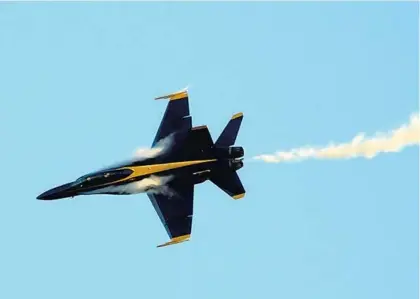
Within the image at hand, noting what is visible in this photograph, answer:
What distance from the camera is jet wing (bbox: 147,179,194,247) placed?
82.5 meters

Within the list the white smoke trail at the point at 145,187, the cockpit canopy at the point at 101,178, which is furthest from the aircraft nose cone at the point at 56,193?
the white smoke trail at the point at 145,187

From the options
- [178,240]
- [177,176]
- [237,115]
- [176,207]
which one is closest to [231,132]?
[237,115]

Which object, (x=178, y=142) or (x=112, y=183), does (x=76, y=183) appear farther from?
(x=178, y=142)

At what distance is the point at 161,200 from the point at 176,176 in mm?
1959

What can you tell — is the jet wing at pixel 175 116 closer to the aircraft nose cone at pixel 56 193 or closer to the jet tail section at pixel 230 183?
the jet tail section at pixel 230 183

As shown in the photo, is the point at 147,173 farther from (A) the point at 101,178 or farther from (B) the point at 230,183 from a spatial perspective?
(B) the point at 230,183

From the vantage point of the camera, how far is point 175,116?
280 ft

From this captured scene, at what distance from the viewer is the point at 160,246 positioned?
81375 mm

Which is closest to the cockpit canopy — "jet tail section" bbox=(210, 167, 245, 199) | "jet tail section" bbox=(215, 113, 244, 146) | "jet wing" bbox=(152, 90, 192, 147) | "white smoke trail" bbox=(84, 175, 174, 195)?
"white smoke trail" bbox=(84, 175, 174, 195)

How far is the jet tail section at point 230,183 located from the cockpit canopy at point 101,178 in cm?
645

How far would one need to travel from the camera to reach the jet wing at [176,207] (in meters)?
82.5

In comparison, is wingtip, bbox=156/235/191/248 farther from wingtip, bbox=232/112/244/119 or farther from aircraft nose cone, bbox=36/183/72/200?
wingtip, bbox=232/112/244/119

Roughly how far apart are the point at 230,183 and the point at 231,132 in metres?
3.58

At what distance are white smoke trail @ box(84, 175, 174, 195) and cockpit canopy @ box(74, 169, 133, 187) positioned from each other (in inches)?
25.9
